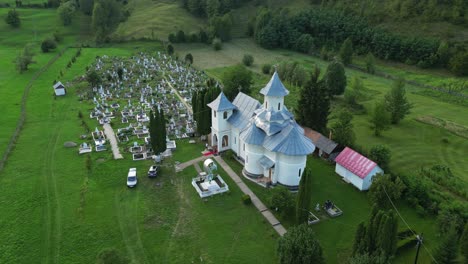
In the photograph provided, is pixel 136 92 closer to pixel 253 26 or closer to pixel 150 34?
pixel 150 34

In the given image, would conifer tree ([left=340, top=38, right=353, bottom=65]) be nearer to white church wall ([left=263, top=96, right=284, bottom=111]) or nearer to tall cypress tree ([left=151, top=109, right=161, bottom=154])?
white church wall ([left=263, top=96, right=284, bottom=111])

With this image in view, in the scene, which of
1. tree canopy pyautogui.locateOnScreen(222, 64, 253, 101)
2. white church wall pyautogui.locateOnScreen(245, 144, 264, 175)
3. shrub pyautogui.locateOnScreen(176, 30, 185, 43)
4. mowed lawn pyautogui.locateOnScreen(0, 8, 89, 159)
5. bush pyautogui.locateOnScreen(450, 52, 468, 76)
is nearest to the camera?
white church wall pyautogui.locateOnScreen(245, 144, 264, 175)

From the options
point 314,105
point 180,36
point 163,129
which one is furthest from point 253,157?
point 180,36

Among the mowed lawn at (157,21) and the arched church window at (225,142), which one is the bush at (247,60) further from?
the arched church window at (225,142)

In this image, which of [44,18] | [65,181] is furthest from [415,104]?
[44,18]

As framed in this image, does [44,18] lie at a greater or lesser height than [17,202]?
greater

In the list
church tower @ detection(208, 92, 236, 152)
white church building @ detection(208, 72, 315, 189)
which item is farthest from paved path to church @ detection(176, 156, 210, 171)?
white church building @ detection(208, 72, 315, 189)
